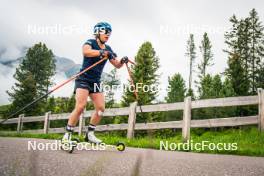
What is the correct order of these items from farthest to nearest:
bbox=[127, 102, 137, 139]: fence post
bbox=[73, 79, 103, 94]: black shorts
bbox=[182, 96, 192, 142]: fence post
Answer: bbox=[127, 102, 137, 139]: fence post, bbox=[182, 96, 192, 142]: fence post, bbox=[73, 79, 103, 94]: black shorts

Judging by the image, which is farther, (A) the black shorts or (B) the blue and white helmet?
(B) the blue and white helmet

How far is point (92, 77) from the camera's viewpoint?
4.82 meters

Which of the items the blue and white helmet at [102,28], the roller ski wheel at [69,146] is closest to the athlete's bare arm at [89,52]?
the blue and white helmet at [102,28]

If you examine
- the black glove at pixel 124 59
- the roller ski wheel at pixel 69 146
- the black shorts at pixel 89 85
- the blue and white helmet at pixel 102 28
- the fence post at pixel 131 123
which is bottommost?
the roller ski wheel at pixel 69 146

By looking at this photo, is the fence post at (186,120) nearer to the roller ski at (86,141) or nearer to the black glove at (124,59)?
the roller ski at (86,141)

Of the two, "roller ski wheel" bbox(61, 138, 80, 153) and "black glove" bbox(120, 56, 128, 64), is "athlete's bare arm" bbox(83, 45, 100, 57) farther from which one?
"roller ski wheel" bbox(61, 138, 80, 153)

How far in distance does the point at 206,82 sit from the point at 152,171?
34.3 meters

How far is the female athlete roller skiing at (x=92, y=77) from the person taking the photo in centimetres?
465

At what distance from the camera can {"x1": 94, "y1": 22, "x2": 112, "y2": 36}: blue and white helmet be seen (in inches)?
191

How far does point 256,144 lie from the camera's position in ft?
23.1

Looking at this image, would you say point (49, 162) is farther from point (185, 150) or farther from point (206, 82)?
point (206, 82)

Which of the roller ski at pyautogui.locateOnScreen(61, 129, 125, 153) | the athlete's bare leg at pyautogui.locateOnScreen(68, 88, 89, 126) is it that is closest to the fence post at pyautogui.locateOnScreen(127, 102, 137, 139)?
the roller ski at pyautogui.locateOnScreen(61, 129, 125, 153)

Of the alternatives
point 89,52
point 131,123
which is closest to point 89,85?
point 89,52

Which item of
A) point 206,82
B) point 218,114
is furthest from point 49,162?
point 206,82
